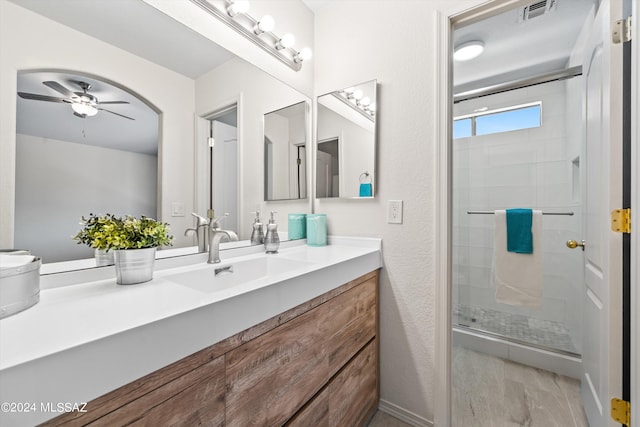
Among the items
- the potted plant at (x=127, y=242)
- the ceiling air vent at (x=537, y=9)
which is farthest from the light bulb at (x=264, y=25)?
the ceiling air vent at (x=537, y=9)

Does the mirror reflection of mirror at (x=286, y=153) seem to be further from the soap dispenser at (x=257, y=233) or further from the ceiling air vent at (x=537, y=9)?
the ceiling air vent at (x=537, y=9)

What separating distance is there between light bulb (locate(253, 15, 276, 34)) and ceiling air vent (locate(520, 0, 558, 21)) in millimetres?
1645

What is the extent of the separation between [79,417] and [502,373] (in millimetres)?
2228

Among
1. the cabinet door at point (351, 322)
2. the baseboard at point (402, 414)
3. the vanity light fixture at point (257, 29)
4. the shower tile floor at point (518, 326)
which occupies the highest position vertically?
the vanity light fixture at point (257, 29)

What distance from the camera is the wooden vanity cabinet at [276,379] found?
1.73 feet

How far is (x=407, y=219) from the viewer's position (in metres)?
1.40

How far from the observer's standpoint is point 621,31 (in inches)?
38.8

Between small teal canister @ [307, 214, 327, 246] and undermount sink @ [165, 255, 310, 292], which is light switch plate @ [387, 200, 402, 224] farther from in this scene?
undermount sink @ [165, 255, 310, 292]

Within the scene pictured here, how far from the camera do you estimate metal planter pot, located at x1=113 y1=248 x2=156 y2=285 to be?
80 centimetres

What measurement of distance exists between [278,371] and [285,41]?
1.64 meters

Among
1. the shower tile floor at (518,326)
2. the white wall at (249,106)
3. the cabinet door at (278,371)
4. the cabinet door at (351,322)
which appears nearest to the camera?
the cabinet door at (278,371)

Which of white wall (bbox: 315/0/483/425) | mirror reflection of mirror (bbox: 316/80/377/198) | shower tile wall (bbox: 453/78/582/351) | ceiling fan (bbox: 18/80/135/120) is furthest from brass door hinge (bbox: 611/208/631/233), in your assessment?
ceiling fan (bbox: 18/80/135/120)

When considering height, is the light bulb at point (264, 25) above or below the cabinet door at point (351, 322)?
above

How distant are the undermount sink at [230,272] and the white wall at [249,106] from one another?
0.23 metres
